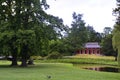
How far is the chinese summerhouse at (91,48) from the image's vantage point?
110 meters

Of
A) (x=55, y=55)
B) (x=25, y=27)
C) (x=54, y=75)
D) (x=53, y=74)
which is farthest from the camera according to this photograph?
(x=55, y=55)

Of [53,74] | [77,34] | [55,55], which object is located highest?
[77,34]

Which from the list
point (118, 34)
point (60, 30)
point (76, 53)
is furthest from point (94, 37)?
point (118, 34)

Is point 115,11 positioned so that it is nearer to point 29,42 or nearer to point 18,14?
point 29,42

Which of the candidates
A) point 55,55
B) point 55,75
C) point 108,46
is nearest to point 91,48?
point 108,46

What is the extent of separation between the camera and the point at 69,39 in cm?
9800

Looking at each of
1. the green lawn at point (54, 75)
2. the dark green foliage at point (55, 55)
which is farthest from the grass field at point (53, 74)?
the dark green foliage at point (55, 55)

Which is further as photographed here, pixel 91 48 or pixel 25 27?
pixel 91 48

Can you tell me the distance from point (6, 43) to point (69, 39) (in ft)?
184

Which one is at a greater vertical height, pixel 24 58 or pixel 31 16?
pixel 31 16

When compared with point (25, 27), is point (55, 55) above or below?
below

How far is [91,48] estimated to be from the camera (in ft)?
370

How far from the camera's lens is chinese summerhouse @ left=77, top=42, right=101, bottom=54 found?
110 metres

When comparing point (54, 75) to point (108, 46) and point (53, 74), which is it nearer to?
point (53, 74)
